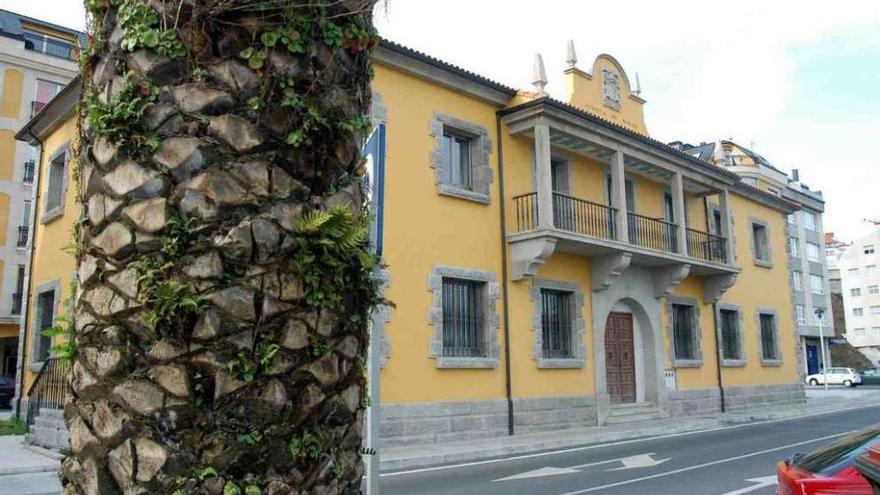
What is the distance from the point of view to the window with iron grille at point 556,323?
679 inches

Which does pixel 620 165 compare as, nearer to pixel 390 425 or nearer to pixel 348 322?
pixel 390 425

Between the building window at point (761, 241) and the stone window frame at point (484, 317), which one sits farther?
the building window at point (761, 241)

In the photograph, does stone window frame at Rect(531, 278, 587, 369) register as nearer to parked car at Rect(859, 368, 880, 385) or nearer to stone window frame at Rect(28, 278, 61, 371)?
stone window frame at Rect(28, 278, 61, 371)

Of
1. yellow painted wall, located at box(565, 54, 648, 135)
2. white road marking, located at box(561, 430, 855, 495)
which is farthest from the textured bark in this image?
yellow painted wall, located at box(565, 54, 648, 135)

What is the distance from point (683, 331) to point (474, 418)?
34.0 feet

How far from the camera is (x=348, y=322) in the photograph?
81.7 inches

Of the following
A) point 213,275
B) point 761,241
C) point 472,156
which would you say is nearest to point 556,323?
point 472,156

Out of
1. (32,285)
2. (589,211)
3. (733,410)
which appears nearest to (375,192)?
(589,211)

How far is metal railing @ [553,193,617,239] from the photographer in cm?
1727

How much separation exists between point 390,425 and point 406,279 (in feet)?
9.43

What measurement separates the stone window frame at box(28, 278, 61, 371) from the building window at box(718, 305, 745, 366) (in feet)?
64.6

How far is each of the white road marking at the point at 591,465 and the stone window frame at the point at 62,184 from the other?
12373 mm

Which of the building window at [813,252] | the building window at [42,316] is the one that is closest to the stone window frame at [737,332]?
the building window at [42,316]

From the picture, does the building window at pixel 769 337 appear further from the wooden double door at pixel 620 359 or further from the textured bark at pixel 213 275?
the textured bark at pixel 213 275
